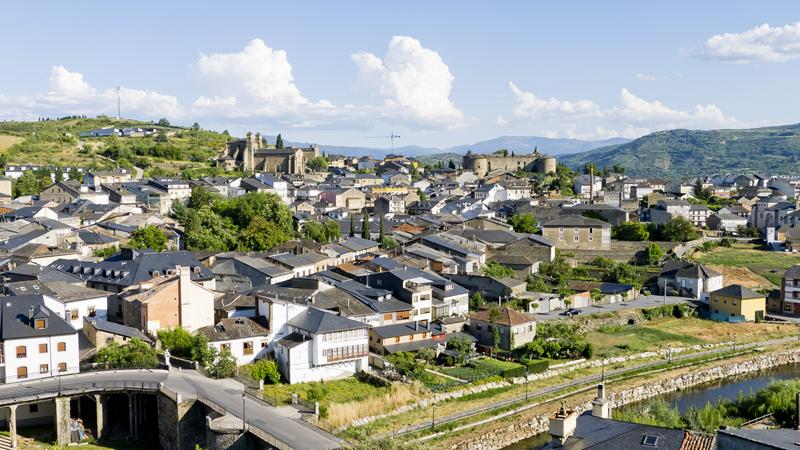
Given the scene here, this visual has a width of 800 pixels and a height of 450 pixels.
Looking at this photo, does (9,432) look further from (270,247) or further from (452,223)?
(452,223)

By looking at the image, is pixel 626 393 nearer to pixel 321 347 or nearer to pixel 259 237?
pixel 321 347

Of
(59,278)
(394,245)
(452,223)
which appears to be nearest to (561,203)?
(452,223)

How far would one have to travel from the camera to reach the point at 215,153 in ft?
353

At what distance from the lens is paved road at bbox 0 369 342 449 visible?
69.3ft

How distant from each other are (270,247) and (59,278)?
18.2m

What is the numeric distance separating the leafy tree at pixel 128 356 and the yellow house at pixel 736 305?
36.5 meters

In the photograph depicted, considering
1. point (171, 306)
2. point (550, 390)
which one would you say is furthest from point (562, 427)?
point (171, 306)

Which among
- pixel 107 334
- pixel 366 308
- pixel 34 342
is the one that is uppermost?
pixel 34 342

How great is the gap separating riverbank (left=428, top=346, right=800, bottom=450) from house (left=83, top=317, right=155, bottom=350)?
13033 millimetres

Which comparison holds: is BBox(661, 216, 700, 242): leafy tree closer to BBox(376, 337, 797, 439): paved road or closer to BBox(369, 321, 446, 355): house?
BBox(376, 337, 797, 439): paved road

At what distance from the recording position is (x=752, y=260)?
5956cm

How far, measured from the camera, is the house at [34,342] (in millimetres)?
26328

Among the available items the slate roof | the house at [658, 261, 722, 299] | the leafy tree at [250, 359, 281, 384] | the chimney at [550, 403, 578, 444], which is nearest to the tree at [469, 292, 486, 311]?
the house at [658, 261, 722, 299]

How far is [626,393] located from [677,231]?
34.4 metres
